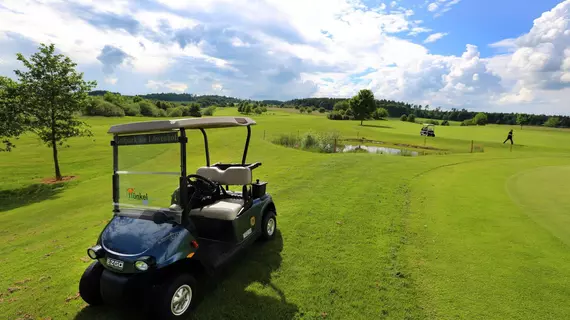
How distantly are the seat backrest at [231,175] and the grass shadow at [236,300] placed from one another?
55.4 inches

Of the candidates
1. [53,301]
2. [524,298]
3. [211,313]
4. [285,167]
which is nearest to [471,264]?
[524,298]

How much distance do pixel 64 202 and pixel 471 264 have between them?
40.7 ft

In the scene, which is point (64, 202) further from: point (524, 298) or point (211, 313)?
point (524, 298)

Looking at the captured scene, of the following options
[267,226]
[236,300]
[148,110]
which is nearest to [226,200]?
[267,226]

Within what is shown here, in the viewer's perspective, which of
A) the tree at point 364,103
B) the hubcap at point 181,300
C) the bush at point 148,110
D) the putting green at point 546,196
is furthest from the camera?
the bush at point 148,110

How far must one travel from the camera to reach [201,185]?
191 inches

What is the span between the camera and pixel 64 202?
415 inches

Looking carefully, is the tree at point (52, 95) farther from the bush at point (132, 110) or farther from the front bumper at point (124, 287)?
the bush at point (132, 110)

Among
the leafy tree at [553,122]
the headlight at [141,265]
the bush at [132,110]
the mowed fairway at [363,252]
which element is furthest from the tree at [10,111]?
the leafy tree at [553,122]

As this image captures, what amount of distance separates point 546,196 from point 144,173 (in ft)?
38.6

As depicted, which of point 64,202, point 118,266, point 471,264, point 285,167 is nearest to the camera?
point 118,266

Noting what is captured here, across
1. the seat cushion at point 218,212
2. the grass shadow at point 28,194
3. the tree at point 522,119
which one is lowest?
the grass shadow at point 28,194

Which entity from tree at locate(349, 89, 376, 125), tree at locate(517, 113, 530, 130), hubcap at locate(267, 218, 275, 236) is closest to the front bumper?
hubcap at locate(267, 218, 275, 236)

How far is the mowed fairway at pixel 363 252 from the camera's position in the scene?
421 centimetres
